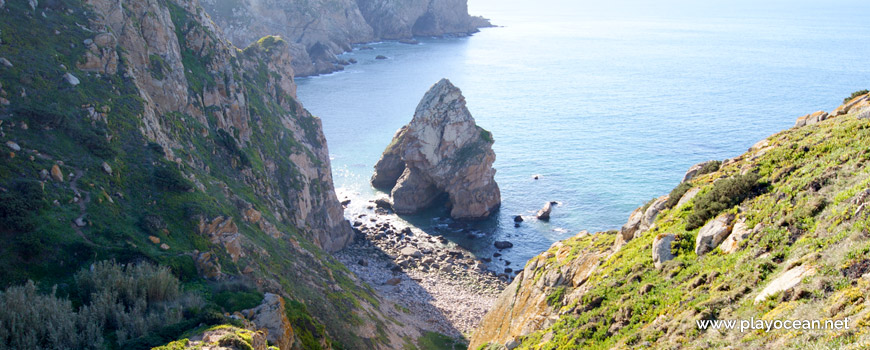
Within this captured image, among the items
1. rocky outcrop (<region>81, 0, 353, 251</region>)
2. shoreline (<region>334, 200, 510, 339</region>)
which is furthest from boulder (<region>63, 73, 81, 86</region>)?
shoreline (<region>334, 200, 510, 339</region>)

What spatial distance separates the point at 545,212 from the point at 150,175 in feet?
171

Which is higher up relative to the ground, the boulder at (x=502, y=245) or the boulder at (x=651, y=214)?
the boulder at (x=651, y=214)

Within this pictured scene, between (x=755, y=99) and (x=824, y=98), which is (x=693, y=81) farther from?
(x=824, y=98)

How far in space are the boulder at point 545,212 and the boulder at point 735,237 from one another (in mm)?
52155

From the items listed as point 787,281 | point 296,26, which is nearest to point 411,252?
point 787,281

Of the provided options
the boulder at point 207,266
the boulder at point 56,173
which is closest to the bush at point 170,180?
the boulder at point 56,173

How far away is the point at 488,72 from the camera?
535 feet

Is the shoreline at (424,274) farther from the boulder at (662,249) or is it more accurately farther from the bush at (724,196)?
the bush at (724,196)

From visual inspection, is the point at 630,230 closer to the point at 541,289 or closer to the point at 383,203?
the point at 541,289

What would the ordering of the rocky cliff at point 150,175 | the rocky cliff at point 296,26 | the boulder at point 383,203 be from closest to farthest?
1. the rocky cliff at point 150,175
2. the boulder at point 383,203
3. the rocky cliff at point 296,26

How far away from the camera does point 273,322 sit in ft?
75.0

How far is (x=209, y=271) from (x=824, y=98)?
13108 centimetres

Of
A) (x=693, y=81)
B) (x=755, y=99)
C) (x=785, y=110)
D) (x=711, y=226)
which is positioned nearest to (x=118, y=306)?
(x=711, y=226)

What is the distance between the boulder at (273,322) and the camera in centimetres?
2242
